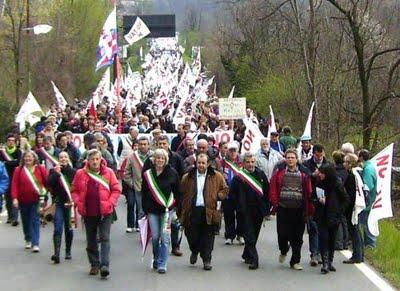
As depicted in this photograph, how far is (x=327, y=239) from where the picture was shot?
11250 millimetres

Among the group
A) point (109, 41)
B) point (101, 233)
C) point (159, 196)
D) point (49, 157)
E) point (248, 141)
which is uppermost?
point (109, 41)

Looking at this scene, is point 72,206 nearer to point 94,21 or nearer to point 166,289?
point 166,289

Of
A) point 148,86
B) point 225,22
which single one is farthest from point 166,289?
point 148,86

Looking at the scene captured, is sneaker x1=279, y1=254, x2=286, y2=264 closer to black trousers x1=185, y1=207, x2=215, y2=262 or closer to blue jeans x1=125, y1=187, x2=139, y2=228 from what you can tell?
black trousers x1=185, y1=207, x2=215, y2=262

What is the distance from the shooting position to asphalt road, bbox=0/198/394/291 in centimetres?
1044

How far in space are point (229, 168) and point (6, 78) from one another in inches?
1164

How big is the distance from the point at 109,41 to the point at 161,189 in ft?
40.4

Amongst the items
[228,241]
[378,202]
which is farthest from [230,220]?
[378,202]

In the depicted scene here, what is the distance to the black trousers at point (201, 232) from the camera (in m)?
11.4

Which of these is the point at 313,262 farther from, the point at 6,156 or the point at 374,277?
the point at 6,156

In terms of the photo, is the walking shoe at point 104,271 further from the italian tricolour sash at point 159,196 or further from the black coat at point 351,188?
the black coat at point 351,188

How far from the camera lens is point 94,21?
179 ft

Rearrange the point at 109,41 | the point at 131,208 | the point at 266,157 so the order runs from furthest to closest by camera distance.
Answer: the point at 109,41 < the point at 266,157 < the point at 131,208

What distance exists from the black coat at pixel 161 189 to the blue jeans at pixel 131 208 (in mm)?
2867
